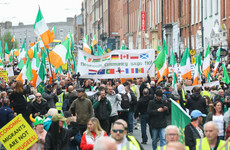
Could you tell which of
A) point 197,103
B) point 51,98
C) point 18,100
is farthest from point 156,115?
point 51,98

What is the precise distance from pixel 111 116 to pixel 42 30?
23.6 feet

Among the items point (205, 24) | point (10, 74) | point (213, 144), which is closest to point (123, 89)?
point (213, 144)

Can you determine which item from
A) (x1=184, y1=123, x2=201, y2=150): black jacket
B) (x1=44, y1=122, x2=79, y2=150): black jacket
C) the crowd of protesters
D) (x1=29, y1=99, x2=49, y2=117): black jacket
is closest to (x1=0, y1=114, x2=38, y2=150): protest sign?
the crowd of protesters

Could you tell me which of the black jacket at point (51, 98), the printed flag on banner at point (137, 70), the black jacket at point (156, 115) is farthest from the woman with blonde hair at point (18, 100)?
the printed flag on banner at point (137, 70)

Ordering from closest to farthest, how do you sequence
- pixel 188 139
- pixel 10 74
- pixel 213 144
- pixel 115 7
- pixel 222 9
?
pixel 213 144 → pixel 188 139 → pixel 10 74 → pixel 222 9 → pixel 115 7

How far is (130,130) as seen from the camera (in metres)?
16.9

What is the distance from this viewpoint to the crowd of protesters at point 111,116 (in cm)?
733

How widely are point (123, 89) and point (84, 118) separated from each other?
13.4 feet

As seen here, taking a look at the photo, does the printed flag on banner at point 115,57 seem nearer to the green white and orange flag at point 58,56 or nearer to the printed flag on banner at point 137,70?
the printed flag on banner at point 137,70

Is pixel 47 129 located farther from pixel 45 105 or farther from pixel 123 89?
pixel 123 89

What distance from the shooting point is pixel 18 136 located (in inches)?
350

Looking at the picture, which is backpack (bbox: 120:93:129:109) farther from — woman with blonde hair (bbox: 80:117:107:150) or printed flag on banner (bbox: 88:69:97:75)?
woman with blonde hair (bbox: 80:117:107:150)

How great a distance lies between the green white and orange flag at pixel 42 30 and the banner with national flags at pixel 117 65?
1.63 meters

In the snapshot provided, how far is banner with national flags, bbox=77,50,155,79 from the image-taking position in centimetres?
1889
